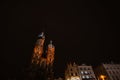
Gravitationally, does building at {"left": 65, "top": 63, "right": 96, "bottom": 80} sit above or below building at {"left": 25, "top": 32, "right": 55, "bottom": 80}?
below

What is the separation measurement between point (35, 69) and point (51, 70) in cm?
1244

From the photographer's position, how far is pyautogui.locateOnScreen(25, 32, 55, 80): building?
8012 centimetres

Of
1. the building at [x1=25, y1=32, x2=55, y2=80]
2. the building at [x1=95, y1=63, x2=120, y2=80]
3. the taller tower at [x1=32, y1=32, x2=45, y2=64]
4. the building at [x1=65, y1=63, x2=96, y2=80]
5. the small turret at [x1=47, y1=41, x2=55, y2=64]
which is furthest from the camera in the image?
the small turret at [x1=47, y1=41, x2=55, y2=64]

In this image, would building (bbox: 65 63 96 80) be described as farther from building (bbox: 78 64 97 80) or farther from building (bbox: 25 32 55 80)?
building (bbox: 25 32 55 80)

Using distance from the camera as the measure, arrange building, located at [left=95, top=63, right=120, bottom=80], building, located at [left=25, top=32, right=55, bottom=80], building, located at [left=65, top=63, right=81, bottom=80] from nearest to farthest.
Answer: building, located at [left=65, top=63, right=81, bottom=80] < building, located at [left=95, top=63, right=120, bottom=80] < building, located at [left=25, top=32, right=55, bottom=80]

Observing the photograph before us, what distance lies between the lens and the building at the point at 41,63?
80.1m

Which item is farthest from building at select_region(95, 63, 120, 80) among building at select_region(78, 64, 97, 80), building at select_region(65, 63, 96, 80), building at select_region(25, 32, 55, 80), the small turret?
the small turret

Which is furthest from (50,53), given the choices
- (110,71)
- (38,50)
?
(110,71)

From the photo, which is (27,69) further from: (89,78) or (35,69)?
(89,78)

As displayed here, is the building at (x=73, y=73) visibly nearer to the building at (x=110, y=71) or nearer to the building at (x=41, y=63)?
the building at (x=110, y=71)

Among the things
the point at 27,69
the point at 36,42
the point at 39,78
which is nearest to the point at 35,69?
the point at 27,69

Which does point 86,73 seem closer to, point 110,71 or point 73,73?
point 73,73

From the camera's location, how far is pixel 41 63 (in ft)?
314

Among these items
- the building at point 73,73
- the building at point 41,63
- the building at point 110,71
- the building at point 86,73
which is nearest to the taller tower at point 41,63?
the building at point 41,63
